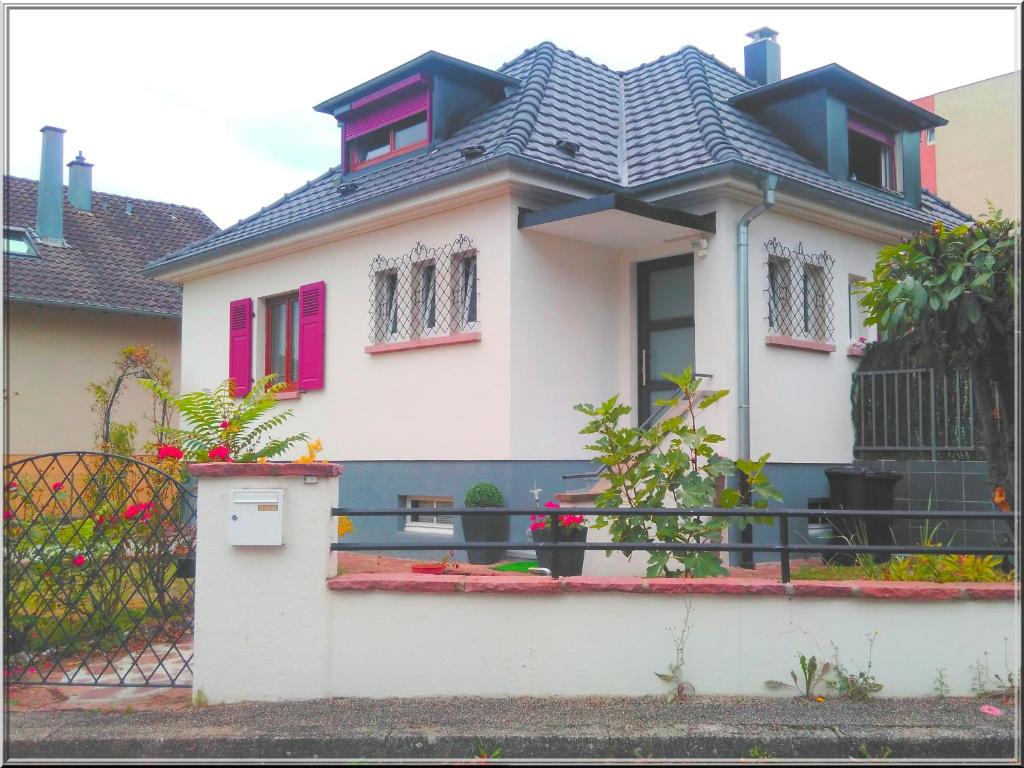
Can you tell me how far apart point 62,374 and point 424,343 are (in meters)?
10.4

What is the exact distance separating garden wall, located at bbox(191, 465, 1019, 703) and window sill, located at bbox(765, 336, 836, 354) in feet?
15.1

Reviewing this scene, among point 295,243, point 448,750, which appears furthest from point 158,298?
point 448,750

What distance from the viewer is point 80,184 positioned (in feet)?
70.6

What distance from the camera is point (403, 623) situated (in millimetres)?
5281

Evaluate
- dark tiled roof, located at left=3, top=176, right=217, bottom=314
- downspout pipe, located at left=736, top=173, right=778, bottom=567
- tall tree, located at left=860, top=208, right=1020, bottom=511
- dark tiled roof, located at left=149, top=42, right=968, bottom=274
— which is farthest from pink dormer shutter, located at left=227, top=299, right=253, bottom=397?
tall tree, located at left=860, top=208, right=1020, bottom=511

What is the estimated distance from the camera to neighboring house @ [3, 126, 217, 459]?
17.0 m

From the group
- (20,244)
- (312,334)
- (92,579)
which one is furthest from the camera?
(20,244)

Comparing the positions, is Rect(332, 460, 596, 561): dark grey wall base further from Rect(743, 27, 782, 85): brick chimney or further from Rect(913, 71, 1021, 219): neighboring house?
Rect(913, 71, 1021, 219): neighboring house

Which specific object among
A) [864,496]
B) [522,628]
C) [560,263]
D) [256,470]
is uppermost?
[560,263]

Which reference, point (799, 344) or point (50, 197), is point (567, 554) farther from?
point (50, 197)

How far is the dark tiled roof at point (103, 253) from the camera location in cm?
1748

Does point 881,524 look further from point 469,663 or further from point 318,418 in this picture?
point 318,418

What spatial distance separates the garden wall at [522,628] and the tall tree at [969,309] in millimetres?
2199

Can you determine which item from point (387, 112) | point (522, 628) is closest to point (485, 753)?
point (522, 628)
